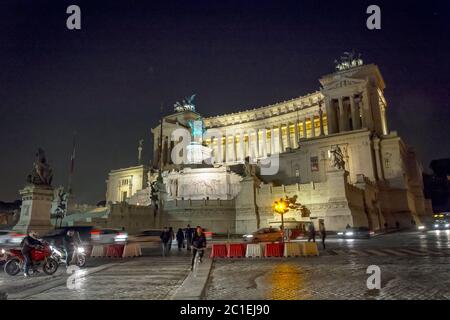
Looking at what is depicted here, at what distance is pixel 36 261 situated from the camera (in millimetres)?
13883

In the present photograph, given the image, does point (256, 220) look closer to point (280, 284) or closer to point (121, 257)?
point (121, 257)

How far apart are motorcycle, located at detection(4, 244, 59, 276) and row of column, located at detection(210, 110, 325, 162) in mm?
74935

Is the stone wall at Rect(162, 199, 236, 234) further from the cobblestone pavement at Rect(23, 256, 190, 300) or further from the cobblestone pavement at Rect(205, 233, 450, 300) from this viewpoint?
the cobblestone pavement at Rect(23, 256, 190, 300)

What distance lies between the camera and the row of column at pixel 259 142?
291 feet

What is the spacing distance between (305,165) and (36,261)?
52569mm

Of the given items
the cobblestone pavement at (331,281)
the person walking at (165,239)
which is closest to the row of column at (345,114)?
the person walking at (165,239)

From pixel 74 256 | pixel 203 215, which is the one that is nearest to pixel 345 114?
pixel 203 215

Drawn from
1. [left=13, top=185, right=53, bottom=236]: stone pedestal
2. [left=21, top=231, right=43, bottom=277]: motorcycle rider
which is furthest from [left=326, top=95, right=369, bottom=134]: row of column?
[left=21, top=231, right=43, bottom=277]: motorcycle rider

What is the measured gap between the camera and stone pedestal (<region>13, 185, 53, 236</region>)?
2656 centimetres

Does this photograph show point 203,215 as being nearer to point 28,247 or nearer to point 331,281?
point 28,247

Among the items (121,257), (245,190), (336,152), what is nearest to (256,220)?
(245,190)

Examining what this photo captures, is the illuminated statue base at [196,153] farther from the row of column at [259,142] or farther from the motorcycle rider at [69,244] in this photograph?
the motorcycle rider at [69,244]

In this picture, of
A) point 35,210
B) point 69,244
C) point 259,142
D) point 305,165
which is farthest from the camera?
point 259,142

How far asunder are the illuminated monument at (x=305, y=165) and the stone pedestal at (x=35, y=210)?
20.6m
